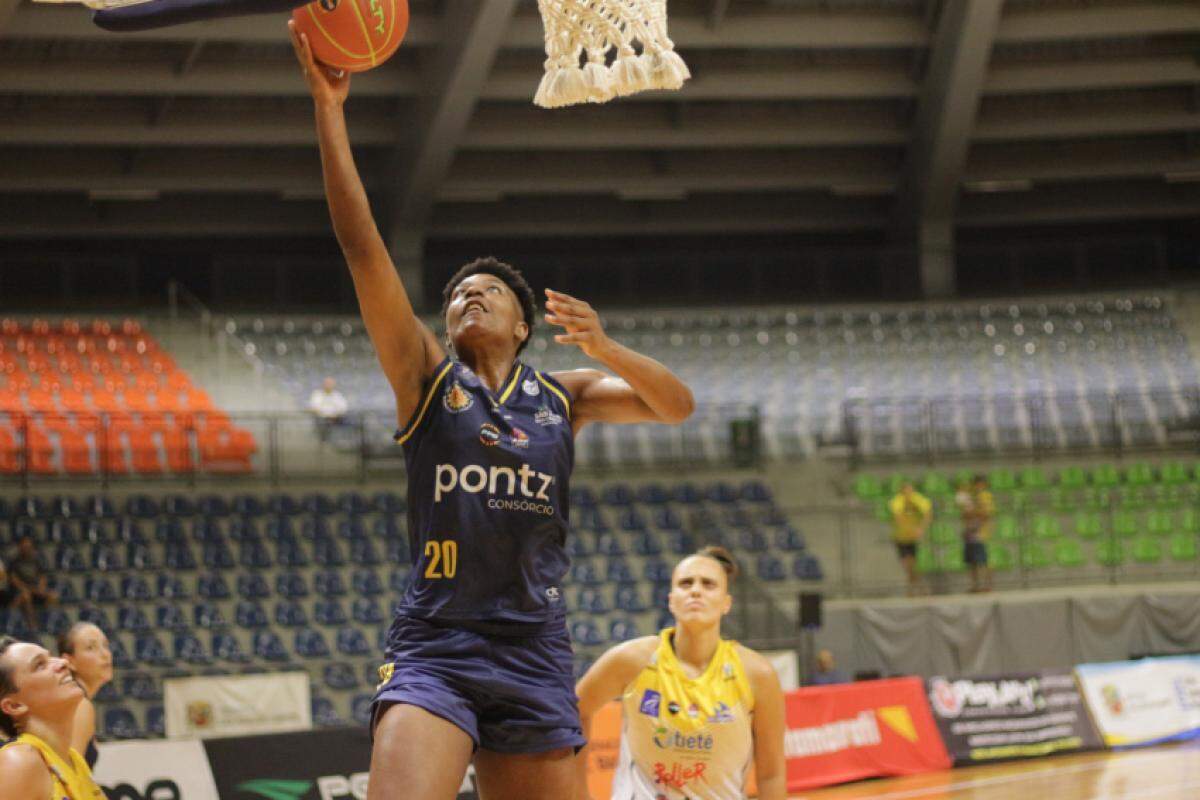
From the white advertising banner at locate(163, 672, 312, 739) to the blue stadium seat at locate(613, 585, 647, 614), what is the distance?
396 cm

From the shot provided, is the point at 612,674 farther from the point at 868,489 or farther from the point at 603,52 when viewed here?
the point at 868,489

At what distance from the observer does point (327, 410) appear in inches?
649

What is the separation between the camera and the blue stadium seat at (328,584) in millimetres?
14742

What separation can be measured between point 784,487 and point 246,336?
24.0ft

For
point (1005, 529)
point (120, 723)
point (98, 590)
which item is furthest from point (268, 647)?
point (1005, 529)

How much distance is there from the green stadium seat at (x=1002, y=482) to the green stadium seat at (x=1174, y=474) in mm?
1850

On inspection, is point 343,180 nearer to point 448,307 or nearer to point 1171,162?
point 448,307

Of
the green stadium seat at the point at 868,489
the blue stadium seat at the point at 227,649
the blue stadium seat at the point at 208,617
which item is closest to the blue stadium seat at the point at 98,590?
the blue stadium seat at the point at 208,617

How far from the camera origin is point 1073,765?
12.2 meters

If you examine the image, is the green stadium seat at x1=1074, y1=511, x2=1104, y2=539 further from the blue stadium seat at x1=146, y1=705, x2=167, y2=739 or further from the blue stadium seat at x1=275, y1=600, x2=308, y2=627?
the blue stadium seat at x1=146, y1=705, x2=167, y2=739

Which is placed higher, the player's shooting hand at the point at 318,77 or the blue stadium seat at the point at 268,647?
the player's shooting hand at the point at 318,77

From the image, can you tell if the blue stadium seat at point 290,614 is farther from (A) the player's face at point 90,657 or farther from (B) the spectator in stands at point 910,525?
(A) the player's face at point 90,657

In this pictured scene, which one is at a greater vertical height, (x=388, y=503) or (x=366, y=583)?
(x=388, y=503)

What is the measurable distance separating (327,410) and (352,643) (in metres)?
3.39
